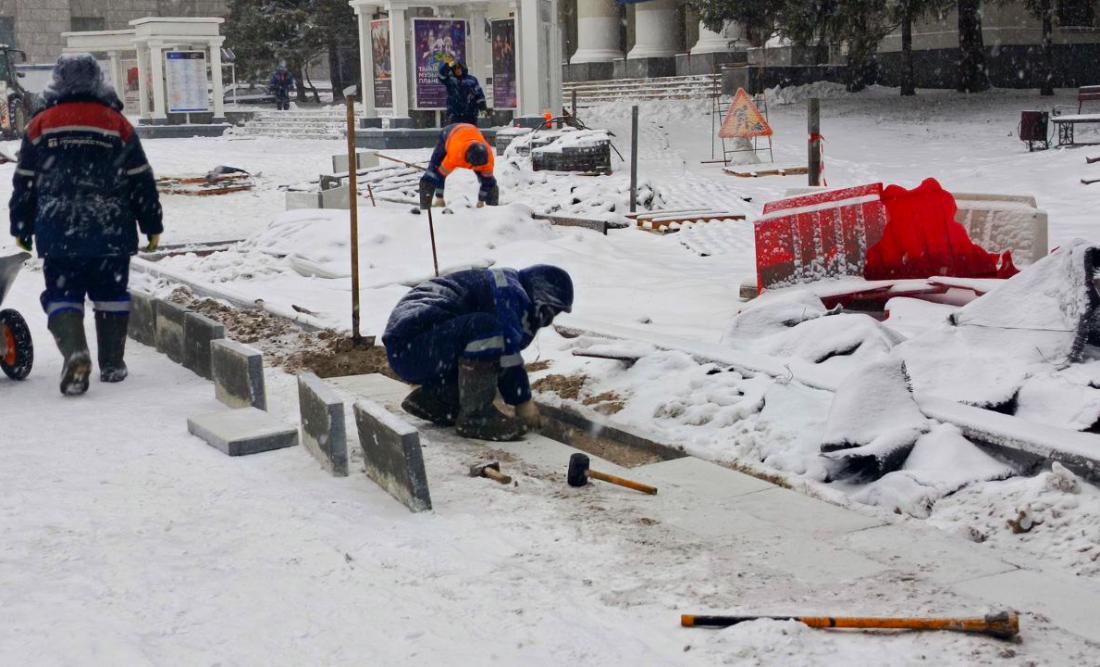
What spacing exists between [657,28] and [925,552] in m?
34.0

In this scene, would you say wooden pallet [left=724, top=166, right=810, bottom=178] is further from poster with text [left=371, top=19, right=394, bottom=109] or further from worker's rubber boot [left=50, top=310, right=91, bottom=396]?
worker's rubber boot [left=50, top=310, right=91, bottom=396]

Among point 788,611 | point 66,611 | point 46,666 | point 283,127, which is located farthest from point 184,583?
point 283,127

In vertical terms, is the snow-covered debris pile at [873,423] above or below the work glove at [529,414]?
above

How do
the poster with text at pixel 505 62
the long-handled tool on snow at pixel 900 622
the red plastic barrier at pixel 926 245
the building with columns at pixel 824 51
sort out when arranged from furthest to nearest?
1. the building with columns at pixel 824 51
2. the poster with text at pixel 505 62
3. the red plastic barrier at pixel 926 245
4. the long-handled tool on snow at pixel 900 622

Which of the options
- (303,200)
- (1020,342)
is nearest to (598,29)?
(303,200)

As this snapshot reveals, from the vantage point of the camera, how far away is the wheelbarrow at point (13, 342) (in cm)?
733

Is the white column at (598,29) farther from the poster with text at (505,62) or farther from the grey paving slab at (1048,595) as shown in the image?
the grey paving slab at (1048,595)

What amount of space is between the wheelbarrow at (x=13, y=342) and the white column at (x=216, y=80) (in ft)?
85.0

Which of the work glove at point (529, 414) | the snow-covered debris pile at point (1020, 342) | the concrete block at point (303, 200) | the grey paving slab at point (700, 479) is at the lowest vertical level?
the grey paving slab at point (700, 479)

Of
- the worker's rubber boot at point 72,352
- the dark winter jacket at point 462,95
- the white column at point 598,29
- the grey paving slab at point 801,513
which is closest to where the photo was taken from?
the grey paving slab at point 801,513

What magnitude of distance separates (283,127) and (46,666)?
1209 inches

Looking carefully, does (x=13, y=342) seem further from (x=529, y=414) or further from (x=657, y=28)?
(x=657, y=28)

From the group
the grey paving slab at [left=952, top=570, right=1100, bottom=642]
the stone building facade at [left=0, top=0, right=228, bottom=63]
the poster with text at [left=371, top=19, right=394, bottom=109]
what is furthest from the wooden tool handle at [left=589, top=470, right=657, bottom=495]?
the stone building facade at [left=0, top=0, right=228, bottom=63]

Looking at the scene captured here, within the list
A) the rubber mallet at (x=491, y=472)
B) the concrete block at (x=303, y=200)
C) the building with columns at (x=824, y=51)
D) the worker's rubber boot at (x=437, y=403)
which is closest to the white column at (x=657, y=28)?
the building with columns at (x=824, y=51)
